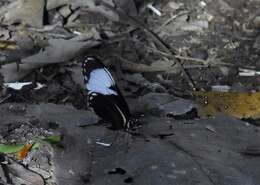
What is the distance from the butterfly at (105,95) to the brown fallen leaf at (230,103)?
1.90 ft

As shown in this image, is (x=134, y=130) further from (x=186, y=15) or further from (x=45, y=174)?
(x=186, y=15)

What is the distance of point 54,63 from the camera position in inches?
167

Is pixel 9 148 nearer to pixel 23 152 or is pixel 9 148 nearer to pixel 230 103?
pixel 23 152

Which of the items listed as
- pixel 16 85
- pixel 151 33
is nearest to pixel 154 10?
pixel 151 33

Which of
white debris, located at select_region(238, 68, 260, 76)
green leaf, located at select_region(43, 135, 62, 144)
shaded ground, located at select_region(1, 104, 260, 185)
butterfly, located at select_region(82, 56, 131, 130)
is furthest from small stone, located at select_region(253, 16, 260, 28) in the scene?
green leaf, located at select_region(43, 135, 62, 144)

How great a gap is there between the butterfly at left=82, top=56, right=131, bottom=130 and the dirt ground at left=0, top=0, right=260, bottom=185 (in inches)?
3.2

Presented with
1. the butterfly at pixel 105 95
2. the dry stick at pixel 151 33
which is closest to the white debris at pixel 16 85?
the butterfly at pixel 105 95

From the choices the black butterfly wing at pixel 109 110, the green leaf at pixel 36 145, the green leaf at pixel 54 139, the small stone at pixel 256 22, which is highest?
the small stone at pixel 256 22

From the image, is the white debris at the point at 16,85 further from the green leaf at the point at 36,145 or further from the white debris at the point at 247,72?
the white debris at the point at 247,72

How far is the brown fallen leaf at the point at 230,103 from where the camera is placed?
3.84m

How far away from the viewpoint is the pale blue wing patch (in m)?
3.60

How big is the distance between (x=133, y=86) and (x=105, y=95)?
53 cm

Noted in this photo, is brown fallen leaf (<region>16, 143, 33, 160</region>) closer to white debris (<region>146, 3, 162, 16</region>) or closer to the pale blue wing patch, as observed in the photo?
the pale blue wing patch

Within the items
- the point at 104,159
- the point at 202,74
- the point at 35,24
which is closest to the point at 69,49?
the point at 35,24
